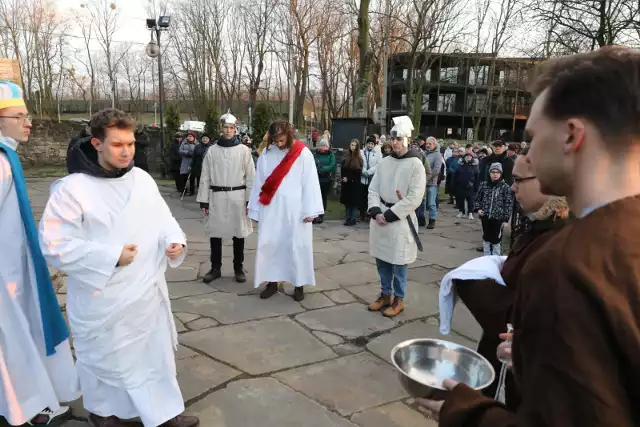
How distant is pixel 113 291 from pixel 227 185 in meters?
3.27

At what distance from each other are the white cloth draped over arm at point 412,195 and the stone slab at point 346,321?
1.10 m

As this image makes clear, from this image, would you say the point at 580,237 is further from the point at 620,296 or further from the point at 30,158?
the point at 30,158

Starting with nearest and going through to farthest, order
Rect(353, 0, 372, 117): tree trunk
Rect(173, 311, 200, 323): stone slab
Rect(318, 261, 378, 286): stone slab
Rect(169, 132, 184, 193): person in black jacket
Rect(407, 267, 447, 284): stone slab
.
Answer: Rect(173, 311, 200, 323): stone slab → Rect(318, 261, 378, 286): stone slab → Rect(407, 267, 447, 284): stone slab → Rect(169, 132, 184, 193): person in black jacket → Rect(353, 0, 372, 117): tree trunk

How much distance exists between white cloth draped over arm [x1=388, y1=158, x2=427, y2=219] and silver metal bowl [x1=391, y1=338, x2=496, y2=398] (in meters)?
2.96

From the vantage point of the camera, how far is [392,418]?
126 inches

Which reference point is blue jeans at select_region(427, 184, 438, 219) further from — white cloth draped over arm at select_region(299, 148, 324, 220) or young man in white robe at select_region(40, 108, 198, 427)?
young man in white robe at select_region(40, 108, 198, 427)

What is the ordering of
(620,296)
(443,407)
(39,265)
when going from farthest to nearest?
(39,265), (443,407), (620,296)

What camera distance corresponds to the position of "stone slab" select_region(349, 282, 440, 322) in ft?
16.8

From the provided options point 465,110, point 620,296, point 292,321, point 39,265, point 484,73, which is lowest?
point 292,321

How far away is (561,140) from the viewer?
1001mm

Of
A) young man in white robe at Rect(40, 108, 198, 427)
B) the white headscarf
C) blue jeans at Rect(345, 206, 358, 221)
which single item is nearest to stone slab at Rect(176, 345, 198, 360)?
young man in white robe at Rect(40, 108, 198, 427)

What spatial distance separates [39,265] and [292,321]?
2.49 meters

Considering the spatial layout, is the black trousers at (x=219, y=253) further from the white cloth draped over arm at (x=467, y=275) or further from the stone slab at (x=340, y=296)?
the white cloth draped over arm at (x=467, y=275)

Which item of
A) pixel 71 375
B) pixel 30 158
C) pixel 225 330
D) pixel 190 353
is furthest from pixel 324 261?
pixel 30 158
